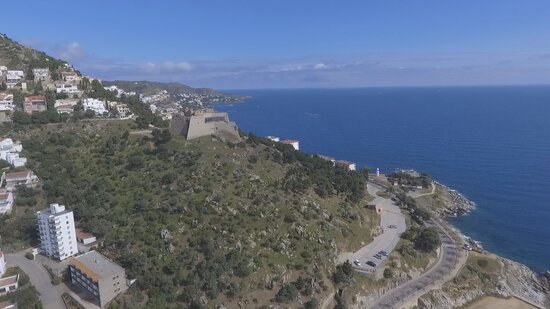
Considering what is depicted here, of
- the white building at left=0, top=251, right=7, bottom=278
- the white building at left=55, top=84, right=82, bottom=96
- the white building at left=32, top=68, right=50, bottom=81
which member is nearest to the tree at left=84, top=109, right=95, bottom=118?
the white building at left=55, top=84, right=82, bottom=96

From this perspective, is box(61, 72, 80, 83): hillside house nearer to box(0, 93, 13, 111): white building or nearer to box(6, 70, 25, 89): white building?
box(6, 70, 25, 89): white building

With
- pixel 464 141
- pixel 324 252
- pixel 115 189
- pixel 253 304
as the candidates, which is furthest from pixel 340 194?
pixel 464 141

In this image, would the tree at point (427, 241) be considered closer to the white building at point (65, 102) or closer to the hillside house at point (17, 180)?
the hillside house at point (17, 180)

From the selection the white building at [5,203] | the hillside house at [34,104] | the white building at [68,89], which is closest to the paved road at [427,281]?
the white building at [5,203]

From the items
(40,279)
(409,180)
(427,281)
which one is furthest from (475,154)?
(40,279)

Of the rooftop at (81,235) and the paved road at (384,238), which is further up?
the rooftop at (81,235)
